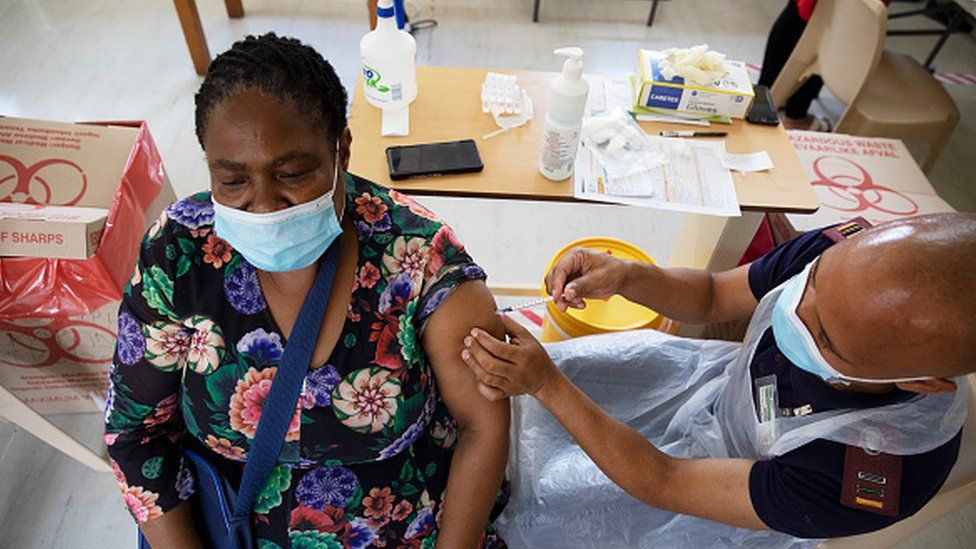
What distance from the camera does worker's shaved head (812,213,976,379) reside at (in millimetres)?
669

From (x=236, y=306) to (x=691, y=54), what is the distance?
119 centimetres

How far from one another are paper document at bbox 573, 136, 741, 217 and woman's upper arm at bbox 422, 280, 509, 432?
0.49 metres

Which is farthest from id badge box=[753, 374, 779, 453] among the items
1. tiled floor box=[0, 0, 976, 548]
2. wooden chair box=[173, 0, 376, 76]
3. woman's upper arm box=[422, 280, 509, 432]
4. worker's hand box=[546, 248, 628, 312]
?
wooden chair box=[173, 0, 376, 76]

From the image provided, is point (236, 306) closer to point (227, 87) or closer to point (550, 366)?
point (227, 87)

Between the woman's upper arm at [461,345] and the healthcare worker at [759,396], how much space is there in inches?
1.0

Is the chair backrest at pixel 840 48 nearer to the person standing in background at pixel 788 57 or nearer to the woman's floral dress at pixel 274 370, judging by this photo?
the person standing in background at pixel 788 57

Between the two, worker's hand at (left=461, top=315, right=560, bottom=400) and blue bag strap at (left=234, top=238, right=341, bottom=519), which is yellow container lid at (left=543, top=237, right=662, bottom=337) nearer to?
worker's hand at (left=461, top=315, right=560, bottom=400)

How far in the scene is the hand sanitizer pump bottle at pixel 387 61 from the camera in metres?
1.34

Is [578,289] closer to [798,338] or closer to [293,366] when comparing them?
[798,338]

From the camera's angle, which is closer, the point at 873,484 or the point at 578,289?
the point at 873,484

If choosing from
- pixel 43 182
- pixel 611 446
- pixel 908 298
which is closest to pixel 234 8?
pixel 43 182

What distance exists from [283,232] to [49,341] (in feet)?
3.53

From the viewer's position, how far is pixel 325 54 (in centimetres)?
310

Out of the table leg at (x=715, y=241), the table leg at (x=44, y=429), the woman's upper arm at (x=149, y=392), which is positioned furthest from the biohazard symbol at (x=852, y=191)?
the table leg at (x=44, y=429)
